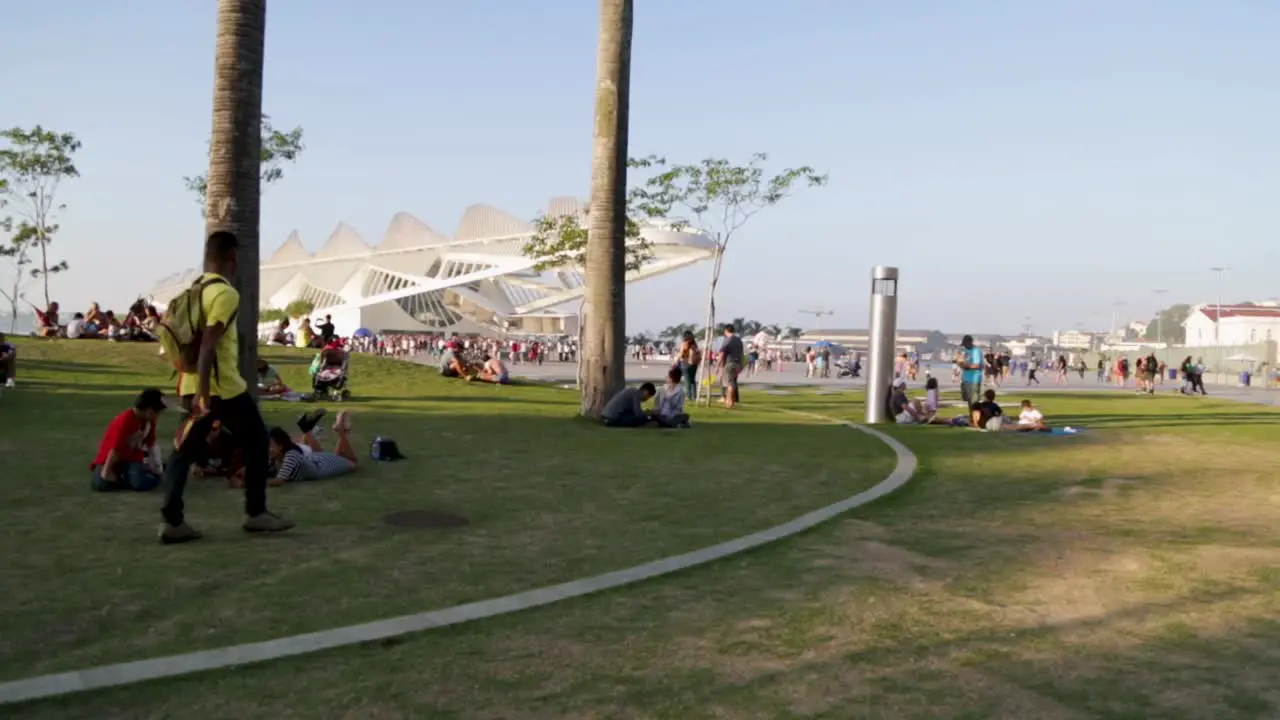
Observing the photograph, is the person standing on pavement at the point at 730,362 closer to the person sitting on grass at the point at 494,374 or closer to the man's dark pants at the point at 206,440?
the person sitting on grass at the point at 494,374

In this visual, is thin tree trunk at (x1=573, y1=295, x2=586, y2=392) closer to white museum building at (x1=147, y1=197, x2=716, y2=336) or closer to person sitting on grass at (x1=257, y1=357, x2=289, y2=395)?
person sitting on grass at (x1=257, y1=357, x2=289, y2=395)

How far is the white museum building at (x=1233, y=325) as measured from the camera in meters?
96.1

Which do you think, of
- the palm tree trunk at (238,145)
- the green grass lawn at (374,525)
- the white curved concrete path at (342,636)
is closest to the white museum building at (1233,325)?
the green grass lawn at (374,525)

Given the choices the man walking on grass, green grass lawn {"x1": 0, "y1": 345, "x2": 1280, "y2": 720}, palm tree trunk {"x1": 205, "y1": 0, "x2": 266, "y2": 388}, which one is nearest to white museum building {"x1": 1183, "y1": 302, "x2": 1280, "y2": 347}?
green grass lawn {"x1": 0, "y1": 345, "x2": 1280, "y2": 720}

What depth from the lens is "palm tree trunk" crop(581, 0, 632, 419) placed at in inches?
533

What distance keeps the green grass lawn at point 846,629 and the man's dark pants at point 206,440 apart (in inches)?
12.2

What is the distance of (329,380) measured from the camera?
17.0 m

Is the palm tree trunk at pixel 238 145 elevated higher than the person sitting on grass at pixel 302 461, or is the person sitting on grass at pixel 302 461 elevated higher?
the palm tree trunk at pixel 238 145

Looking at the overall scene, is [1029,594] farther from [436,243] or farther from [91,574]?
[436,243]

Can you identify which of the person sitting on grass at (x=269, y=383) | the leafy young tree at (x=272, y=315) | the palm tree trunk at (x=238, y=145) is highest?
the leafy young tree at (x=272, y=315)

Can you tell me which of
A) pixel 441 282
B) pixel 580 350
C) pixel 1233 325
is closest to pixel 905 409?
pixel 580 350

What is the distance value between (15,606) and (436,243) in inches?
4022

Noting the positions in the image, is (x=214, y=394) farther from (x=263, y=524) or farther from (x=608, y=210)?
(x=608, y=210)

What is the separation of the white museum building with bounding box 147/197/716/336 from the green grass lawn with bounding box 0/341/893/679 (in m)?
78.3
